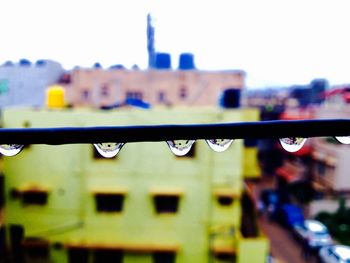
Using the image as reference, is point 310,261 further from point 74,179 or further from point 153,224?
point 74,179

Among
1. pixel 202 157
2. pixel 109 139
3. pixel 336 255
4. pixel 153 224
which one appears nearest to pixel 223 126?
pixel 109 139

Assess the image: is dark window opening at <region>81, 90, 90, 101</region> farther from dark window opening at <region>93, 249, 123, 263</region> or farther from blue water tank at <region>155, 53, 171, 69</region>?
dark window opening at <region>93, 249, 123, 263</region>

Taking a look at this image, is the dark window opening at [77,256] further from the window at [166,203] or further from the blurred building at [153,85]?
the blurred building at [153,85]

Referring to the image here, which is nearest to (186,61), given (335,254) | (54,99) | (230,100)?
(230,100)

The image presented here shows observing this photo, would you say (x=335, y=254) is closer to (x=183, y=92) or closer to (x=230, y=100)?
(x=230, y=100)

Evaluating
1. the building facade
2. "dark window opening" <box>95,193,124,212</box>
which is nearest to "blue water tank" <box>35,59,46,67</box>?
the building facade
